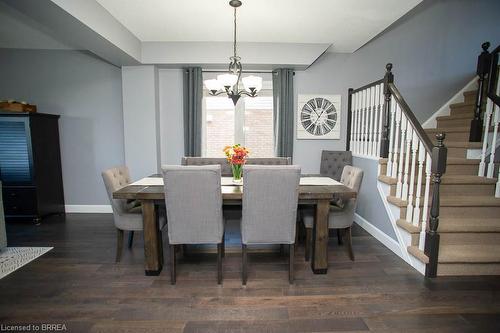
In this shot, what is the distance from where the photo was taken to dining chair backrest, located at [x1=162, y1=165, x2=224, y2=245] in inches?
76.6

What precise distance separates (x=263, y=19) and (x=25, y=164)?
12.6ft

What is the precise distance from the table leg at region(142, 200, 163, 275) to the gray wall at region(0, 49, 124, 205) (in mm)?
2385

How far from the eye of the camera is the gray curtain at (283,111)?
13.1 feet

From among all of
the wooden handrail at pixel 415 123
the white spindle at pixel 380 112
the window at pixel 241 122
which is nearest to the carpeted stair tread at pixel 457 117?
the white spindle at pixel 380 112

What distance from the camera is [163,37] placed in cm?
358

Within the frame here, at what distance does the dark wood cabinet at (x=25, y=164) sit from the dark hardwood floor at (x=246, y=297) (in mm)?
1500

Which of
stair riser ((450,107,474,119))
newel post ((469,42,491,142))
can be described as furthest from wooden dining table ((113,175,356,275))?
stair riser ((450,107,474,119))

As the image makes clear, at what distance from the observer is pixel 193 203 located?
2033mm

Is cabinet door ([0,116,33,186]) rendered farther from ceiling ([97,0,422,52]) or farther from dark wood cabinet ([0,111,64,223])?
ceiling ([97,0,422,52])

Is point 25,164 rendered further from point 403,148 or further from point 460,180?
point 460,180

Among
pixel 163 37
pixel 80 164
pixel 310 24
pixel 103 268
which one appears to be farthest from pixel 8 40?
pixel 310 24

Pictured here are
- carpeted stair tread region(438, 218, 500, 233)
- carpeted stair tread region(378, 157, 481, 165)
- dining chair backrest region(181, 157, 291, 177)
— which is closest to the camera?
carpeted stair tread region(438, 218, 500, 233)

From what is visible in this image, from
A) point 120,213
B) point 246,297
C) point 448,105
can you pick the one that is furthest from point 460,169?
point 120,213

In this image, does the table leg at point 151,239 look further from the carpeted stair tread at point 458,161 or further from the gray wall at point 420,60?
the gray wall at point 420,60
